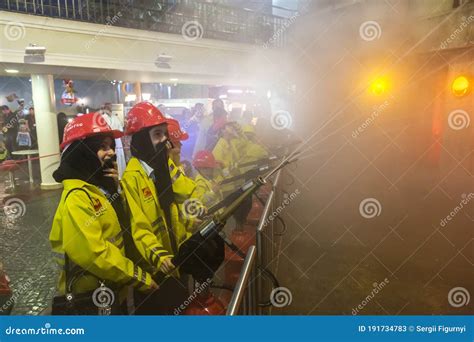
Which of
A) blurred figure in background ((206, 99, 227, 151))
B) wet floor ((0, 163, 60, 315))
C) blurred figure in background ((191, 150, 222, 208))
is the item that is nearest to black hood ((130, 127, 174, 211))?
blurred figure in background ((191, 150, 222, 208))

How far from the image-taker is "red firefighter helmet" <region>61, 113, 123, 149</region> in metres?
2.16

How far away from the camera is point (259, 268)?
242 centimetres

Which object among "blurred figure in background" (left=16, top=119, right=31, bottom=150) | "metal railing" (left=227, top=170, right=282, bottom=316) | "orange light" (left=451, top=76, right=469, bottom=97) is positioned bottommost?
"metal railing" (left=227, top=170, right=282, bottom=316)

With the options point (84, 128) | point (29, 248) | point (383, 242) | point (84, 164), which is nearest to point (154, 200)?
point (84, 164)

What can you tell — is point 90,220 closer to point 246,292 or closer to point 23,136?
point 246,292

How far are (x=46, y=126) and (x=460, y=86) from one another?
9047mm

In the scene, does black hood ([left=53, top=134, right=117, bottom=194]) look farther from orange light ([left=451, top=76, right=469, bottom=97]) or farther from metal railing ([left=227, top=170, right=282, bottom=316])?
orange light ([left=451, top=76, right=469, bottom=97])

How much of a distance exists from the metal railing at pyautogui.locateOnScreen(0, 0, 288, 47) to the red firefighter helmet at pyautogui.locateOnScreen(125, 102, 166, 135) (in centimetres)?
636

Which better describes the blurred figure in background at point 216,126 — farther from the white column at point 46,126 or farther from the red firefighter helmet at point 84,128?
the white column at point 46,126

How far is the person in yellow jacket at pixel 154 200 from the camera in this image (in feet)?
7.65

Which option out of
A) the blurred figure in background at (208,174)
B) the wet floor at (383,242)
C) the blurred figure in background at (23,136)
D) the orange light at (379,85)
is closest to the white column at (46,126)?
the blurred figure in background at (23,136)

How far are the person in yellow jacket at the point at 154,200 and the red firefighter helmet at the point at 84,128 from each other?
0.33m

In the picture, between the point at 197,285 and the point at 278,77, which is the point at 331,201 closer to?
the point at 278,77

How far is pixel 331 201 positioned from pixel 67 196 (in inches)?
233
